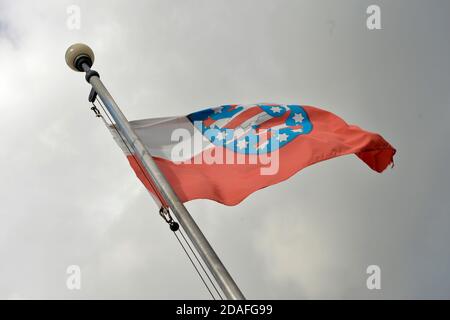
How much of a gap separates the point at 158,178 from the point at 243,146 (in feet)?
13.7

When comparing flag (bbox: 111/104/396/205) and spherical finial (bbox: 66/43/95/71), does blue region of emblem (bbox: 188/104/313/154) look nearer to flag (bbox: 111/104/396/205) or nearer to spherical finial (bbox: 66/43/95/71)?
flag (bbox: 111/104/396/205)

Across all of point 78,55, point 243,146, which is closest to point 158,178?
point 243,146

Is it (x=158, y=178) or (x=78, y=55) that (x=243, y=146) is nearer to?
(x=158, y=178)

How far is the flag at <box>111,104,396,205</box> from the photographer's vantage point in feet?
37.0

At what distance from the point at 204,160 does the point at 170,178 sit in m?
1.20

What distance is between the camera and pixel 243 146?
12.7m

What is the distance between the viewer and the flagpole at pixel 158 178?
7.52 m

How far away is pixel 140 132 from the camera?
40.2 ft

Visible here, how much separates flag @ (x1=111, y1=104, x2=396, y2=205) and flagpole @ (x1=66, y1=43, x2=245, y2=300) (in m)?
0.95

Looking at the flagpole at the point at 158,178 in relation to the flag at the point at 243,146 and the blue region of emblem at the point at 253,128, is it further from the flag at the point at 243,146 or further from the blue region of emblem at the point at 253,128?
the blue region of emblem at the point at 253,128

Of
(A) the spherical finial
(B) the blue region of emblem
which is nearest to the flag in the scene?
(B) the blue region of emblem

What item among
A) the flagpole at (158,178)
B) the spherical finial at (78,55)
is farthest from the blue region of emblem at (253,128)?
the spherical finial at (78,55)

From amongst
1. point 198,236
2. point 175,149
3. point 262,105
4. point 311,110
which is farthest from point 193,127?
point 198,236

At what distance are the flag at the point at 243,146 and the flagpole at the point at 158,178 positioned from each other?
3.11 ft
